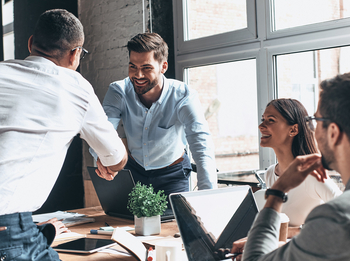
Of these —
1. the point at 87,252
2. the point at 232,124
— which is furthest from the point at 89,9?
the point at 87,252

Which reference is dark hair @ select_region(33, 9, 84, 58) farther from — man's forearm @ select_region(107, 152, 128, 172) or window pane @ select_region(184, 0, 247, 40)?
window pane @ select_region(184, 0, 247, 40)

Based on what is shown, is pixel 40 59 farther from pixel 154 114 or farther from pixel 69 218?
pixel 154 114

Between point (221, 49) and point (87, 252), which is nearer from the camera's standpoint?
point (87, 252)

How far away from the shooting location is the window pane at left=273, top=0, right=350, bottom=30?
2387 millimetres

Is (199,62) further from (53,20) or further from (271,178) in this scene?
(53,20)

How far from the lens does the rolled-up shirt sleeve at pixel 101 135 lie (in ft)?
4.47

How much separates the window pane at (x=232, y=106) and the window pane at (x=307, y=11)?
0.40 meters

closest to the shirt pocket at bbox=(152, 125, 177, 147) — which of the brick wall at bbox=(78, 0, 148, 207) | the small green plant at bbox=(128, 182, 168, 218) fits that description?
the small green plant at bbox=(128, 182, 168, 218)

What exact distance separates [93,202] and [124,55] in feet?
5.14

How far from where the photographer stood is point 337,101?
2.99 feet

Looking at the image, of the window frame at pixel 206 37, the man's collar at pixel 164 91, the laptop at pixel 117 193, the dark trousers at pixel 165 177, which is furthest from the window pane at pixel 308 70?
the laptop at pixel 117 193

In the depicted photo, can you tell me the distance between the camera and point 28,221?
1125 mm

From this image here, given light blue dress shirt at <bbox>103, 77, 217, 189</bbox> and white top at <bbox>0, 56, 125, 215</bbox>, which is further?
light blue dress shirt at <bbox>103, 77, 217, 189</bbox>

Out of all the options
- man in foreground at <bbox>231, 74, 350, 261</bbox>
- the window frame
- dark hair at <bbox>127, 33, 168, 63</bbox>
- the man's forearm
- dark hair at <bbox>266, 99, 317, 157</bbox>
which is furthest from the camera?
the window frame
